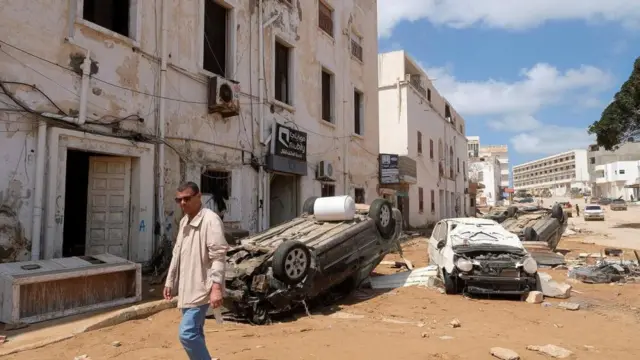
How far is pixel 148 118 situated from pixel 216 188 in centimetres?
267

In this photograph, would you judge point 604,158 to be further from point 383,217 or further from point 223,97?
point 223,97

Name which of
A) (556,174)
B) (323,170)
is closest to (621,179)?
(556,174)

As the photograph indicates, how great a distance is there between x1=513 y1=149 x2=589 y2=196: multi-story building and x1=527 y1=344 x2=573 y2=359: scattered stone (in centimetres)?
10621

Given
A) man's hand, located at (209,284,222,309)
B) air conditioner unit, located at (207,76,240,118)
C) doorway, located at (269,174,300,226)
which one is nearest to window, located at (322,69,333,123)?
doorway, located at (269,174,300,226)

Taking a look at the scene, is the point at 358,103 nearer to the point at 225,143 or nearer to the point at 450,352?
the point at 225,143

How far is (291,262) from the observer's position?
680cm

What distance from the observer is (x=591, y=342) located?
5.85m

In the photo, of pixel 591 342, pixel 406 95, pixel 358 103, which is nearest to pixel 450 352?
pixel 591 342

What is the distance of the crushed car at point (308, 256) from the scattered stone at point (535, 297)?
2.61 metres

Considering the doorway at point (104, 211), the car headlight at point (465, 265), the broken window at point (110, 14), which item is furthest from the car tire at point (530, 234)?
the broken window at point (110, 14)

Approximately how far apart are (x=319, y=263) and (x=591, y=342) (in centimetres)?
375

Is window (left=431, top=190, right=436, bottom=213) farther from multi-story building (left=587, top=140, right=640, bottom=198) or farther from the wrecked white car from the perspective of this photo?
multi-story building (left=587, top=140, right=640, bottom=198)

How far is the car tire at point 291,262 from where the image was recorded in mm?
6676

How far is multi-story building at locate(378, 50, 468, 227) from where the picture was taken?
25.6 meters
